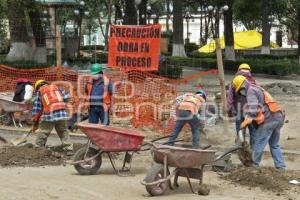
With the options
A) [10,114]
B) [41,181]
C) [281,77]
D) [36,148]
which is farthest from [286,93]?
[41,181]

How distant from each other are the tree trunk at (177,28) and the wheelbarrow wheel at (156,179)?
33.1m

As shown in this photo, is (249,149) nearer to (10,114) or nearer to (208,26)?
(10,114)

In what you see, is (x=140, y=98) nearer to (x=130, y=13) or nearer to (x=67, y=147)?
(x=67, y=147)

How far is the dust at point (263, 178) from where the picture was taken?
9.14 meters

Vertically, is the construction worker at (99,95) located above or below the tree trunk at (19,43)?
below

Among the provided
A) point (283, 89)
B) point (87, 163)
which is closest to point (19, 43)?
point (283, 89)

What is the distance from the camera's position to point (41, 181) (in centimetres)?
955

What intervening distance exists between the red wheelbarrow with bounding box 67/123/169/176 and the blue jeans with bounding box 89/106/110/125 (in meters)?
2.29

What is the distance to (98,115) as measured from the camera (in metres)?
12.5

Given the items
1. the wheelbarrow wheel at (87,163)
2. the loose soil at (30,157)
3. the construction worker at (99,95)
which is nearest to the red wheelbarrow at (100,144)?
the wheelbarrow wheel at (87,163)

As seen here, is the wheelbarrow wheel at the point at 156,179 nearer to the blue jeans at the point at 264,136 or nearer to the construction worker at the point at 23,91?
the blue jeans at the point at 264,136

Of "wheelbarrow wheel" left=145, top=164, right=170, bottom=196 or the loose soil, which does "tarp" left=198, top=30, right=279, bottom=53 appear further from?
"wheelbarrow wheel" left=145, top=164, right=170, bottom=196

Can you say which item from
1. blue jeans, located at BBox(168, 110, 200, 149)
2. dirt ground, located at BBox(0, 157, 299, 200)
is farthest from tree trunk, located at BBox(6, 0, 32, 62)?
dirt ground, located at BBox(0, 157, 299, 200)

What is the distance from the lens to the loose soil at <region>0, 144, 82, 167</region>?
10.9 meters
